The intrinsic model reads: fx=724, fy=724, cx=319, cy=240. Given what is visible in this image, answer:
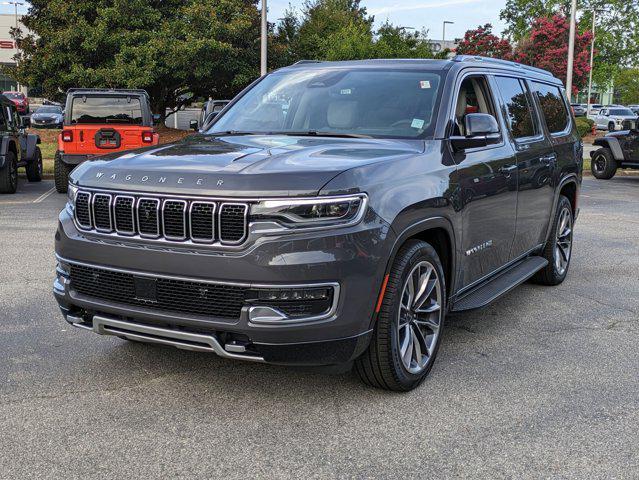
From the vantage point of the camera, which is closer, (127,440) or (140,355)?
(127,440)

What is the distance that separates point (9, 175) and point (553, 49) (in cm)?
3831

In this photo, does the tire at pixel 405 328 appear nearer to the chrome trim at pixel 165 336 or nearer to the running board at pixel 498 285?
the running board at pixel 498 285

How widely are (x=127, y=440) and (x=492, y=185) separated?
2.83 meters

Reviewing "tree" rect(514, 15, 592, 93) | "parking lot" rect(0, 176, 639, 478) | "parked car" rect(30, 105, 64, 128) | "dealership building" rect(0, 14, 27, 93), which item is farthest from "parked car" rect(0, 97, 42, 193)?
"dealership building" rect(0, 14, 27, 93)

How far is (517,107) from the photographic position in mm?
5719

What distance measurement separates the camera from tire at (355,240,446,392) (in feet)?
12.3

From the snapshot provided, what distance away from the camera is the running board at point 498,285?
4.67 meters

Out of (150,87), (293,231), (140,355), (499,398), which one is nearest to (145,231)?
(293,231)

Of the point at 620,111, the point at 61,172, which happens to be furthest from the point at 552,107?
the point at 620,111

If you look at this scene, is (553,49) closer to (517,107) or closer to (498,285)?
(517,107)

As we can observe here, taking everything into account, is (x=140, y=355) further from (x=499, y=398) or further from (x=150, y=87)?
(x=150, y=87)

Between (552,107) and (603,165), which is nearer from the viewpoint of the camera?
(552,107)

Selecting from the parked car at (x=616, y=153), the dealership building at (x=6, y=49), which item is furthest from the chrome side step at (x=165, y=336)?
the dealership building at (x=6, y=49)

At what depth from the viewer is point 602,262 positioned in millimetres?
7973
